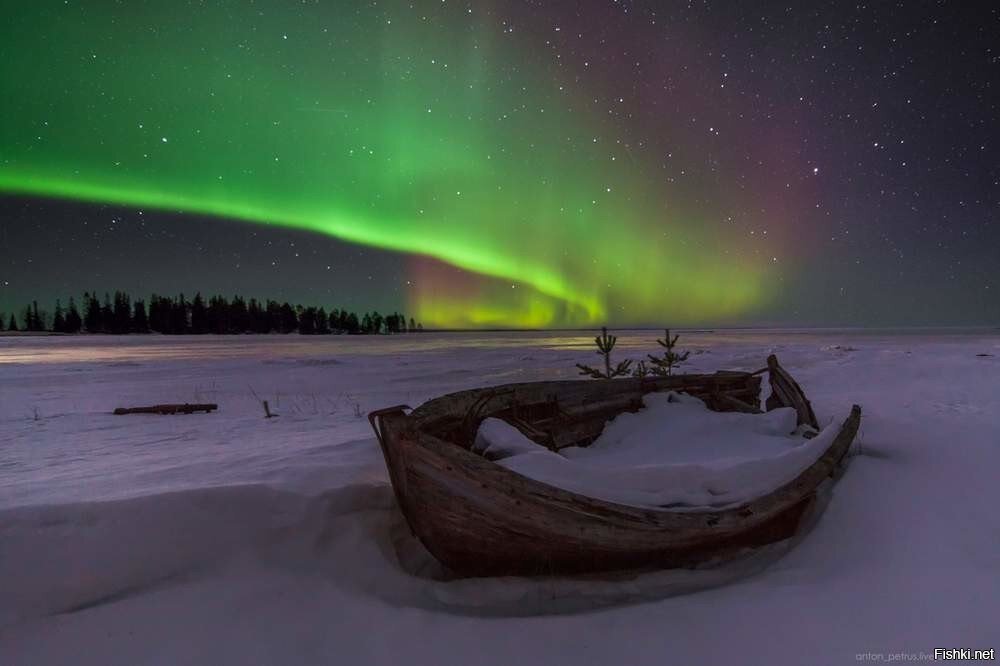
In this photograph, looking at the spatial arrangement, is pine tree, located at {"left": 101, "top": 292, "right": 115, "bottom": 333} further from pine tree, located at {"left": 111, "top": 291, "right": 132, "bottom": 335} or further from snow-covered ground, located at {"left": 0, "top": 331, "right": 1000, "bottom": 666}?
snow-covered ground, located at {"left": 0, "top": 331, "right": 1000, "bottom": 666}

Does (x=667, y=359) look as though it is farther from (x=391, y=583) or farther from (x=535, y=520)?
(x=391, y=583)

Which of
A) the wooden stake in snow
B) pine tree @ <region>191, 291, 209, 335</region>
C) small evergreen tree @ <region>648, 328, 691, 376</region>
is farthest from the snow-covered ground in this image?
pine tree @ <region>191, 291, 209, 335</region>

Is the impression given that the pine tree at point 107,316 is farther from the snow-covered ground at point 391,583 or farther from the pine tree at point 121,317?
the snow-covered ground at point 391,583

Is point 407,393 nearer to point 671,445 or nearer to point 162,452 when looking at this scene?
point 162,452

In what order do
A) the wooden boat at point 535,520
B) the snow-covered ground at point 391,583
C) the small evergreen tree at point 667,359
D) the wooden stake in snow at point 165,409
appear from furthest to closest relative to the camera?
the small evergreen tree at point 667,359 < the wooden stake in snow at point 165,409 < the wooden boat at point 535,520 < the snow-covered ground at point 391,583

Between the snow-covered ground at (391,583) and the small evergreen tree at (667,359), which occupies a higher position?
the small evergreen tree at (667,359)

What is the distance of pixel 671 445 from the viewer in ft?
17.1

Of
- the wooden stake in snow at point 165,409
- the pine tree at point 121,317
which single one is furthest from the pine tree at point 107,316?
the wooden stake in snow at point 165,409

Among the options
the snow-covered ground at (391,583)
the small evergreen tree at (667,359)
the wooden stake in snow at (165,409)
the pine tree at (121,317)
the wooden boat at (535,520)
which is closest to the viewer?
the snow-covered ground at (391,583)

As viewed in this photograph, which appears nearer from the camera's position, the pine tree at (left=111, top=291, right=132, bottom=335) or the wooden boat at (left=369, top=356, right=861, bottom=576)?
the wooden boat at (left=369, top=356, right=861, bottom=576)

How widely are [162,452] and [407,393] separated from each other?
7.97 metres

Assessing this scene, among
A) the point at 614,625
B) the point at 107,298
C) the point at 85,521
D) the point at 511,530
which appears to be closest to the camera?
the point at 614,625

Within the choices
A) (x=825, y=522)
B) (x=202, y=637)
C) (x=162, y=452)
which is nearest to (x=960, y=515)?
(x=825, y=522)

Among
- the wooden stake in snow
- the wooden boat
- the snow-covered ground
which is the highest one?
the wooden boat
